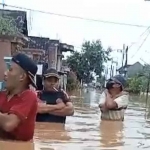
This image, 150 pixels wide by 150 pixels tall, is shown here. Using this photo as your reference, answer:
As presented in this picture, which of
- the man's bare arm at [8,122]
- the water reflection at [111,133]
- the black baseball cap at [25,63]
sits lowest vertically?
the water reflection at [111,133]

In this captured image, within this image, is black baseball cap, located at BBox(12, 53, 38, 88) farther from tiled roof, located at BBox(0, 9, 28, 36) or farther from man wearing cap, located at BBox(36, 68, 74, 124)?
tiled roof, located at BBox(0, 9, 28, 36)

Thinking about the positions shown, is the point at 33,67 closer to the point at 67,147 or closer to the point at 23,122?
the point at 23,122

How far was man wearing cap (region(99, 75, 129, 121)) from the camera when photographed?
8539mm

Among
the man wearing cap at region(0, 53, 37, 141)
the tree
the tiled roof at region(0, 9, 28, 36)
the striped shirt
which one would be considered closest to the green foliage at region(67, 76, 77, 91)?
the tree

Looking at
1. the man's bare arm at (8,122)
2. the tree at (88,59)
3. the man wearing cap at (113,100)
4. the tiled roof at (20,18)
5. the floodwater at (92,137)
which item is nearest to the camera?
the man's bare arm at (8,122)

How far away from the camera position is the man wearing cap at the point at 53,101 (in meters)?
7.24

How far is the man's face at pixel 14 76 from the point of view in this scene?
13.1 ft

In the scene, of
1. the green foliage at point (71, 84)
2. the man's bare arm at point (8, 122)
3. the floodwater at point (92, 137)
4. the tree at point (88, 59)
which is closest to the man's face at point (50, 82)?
the floodwater at point (92, 137)

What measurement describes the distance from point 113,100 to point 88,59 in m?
60.7

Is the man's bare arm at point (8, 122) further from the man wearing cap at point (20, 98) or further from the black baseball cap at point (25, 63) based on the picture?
the black baseball cap at point (25, 63)

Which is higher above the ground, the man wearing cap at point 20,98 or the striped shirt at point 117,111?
the man wearing cap at point 20,98

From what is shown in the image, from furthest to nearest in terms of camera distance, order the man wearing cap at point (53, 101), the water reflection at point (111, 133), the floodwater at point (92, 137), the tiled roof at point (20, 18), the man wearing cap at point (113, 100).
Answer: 1. the tiled roof at point (20, 18)
2. the man wearing cap at point (113, 100)
3. the man wearing cap at point (53, 101)
4. the water reflection at point (111, 133)
5. the floodwater at point (92, 137)

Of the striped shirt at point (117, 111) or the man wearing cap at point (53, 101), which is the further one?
the striped shirt at point (117, 111)

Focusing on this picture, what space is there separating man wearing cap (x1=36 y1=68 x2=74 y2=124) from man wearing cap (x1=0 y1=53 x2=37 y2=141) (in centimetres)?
314
